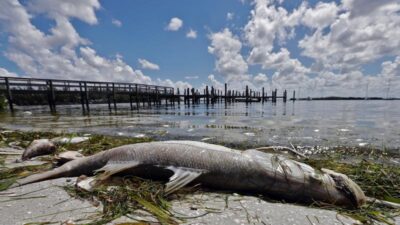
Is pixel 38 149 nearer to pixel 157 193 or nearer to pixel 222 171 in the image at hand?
pixel 157 193

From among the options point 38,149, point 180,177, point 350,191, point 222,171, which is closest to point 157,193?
point 180,177

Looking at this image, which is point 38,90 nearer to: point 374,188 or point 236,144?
point 236,144

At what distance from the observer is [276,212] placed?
2.23 m

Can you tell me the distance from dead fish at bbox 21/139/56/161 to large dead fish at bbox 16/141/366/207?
1.65m

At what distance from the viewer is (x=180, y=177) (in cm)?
263

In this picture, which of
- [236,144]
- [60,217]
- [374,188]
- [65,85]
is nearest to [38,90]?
[65,85]

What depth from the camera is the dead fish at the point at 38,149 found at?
419 centimetres

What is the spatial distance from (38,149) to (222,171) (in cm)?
385

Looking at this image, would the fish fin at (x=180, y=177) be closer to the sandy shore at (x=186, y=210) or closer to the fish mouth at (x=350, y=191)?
the sandy shore at (x=186, y=210)

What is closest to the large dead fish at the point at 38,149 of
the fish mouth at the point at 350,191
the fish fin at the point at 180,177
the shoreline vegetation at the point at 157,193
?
the shoreline vegetation at the point at 157,193

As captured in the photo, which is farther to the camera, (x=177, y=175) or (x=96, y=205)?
(x=177, y=175)

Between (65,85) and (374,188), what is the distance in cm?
3041

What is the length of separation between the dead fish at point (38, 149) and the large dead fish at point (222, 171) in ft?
5.41

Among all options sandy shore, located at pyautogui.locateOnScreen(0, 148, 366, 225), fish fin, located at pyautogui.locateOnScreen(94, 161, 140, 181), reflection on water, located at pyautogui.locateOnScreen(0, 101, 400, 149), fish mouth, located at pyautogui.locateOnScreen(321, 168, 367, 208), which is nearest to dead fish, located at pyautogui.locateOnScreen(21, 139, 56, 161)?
sandy shore, located at pyautogui.locateOnScreen(0, 148, 366, 225)
